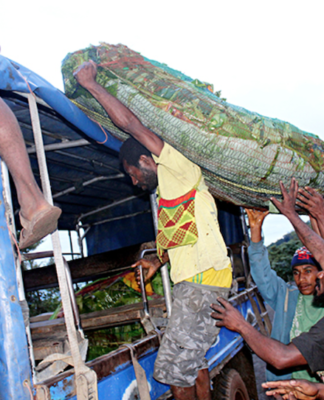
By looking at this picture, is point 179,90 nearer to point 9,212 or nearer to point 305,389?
point 9,212

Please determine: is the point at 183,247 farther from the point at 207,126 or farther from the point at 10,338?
the point at 10,338

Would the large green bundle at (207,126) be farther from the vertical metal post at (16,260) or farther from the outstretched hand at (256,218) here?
the vertical metal post at (16,260)

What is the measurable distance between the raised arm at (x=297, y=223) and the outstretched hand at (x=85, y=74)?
1.19 meters

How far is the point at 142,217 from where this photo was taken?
699 centimetres

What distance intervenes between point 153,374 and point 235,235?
496cm

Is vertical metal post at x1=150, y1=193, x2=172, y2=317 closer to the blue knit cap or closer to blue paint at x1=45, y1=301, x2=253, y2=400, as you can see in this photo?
blue paint at x1=45, y1=301, x2=253, y2=400

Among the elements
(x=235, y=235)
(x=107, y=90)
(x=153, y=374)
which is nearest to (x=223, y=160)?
(x=107, y=90)

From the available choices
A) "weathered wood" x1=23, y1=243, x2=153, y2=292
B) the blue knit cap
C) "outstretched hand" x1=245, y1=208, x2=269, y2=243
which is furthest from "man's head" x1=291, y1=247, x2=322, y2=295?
"weathered wood" x1=23, y1=243, x2=153, y2=292

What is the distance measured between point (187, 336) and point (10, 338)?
41.7 inches

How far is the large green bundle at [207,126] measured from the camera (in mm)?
1720

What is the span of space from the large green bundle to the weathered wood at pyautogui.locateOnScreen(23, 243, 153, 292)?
1.79m

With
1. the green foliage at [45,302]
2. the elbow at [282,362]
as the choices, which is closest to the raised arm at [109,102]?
the elbow at [282,362]

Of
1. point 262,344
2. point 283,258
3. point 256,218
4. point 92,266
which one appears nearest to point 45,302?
point 92,266

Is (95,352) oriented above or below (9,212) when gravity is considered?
below
